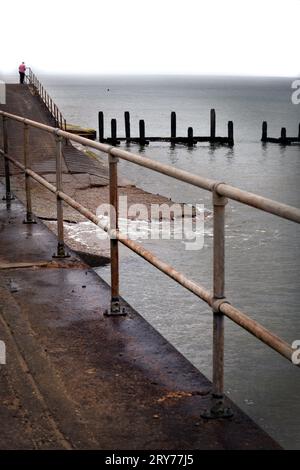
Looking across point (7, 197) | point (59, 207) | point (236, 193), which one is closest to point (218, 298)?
point (236, 193)

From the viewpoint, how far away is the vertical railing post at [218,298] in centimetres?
290

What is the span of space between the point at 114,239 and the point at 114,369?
0.96 metres

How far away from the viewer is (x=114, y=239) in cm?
426

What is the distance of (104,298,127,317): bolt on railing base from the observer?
4336mm

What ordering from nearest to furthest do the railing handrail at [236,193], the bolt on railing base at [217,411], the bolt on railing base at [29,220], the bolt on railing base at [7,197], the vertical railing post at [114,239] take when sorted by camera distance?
1. the railing handrail at [236,193]
2. the bolt on railing base at [217,411]
3. the vertical railing post at [114,239]
4. the bolt on railing base at [29,220]
5. the bolt on railing base at [7,197]

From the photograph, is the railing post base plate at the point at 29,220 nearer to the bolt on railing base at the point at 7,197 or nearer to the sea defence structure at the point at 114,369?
the bolt on railing base at the point at 7,197

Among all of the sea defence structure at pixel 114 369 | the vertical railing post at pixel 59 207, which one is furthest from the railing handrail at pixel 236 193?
the vertical railing post at pixel 59 207

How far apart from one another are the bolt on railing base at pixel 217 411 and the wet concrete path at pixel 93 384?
0.10ft

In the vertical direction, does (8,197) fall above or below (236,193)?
below

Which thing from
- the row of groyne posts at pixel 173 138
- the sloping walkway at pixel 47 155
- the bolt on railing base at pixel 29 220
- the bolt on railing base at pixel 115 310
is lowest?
the row of groyne posts at pixel 173 138

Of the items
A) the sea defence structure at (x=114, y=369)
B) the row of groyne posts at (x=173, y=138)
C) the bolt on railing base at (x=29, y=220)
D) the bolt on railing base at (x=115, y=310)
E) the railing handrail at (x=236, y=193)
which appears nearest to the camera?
the railing handrail at (x=236, y=193)

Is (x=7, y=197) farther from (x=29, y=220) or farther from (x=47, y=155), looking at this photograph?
(x=47, y=155)

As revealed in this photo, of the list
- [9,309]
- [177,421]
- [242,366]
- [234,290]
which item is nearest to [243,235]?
[234,290]
